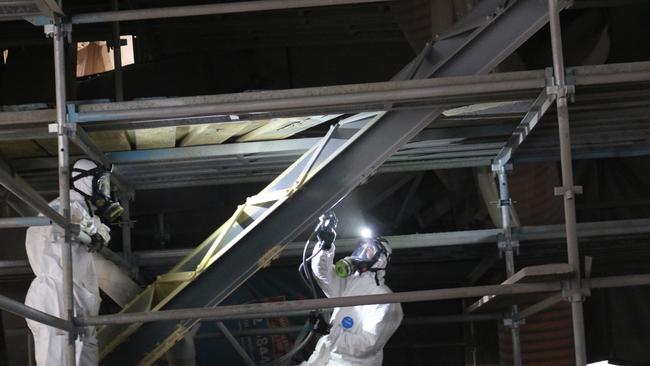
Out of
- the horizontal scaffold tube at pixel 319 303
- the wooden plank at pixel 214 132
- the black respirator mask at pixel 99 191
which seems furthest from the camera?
the wooden plank at pixel 214 132

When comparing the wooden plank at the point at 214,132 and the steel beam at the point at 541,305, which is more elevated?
the wooden plank at the point at 214,132

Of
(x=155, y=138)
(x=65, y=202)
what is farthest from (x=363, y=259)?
(x=65, y=202)

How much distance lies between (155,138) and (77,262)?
3.13ft

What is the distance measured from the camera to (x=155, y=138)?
6.98 m

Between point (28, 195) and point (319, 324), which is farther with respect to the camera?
point (319, 324)

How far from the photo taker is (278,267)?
10.1 m

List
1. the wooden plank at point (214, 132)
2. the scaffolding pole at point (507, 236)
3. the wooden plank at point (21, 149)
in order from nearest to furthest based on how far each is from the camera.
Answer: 1. the wooden plank at point (214, 132)
2. the wooden plank at point (21, 149)
3. the scaffolding pole at point (507, 236)

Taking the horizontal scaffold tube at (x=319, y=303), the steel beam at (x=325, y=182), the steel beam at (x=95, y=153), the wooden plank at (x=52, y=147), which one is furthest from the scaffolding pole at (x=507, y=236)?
the wooden plank at (x=52, y=147)

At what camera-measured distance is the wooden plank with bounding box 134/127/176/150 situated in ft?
22.0

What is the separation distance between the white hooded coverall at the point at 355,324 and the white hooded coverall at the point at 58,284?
1.96 m

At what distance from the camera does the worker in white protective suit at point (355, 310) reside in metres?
7.86

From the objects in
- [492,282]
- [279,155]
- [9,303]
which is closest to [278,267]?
[492,282]

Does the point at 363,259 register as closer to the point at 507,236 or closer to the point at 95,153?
the point at 507,236

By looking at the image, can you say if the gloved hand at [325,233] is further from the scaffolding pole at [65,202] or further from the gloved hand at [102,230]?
the scaffolding pole at [65,202]
